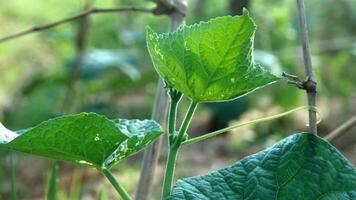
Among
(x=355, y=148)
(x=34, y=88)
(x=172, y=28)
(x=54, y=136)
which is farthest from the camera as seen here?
(x=34, y=88)

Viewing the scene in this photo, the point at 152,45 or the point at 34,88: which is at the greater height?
the point at 34,88

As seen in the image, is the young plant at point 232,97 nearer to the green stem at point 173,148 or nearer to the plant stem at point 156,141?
the green stem at point 173,148

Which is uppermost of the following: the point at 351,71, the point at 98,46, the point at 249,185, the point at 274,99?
the point at 98,46

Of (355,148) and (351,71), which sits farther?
(351,71)

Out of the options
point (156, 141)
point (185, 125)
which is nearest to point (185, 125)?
point (185, 125)

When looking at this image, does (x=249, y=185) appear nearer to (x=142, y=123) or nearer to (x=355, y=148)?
(x=142, y=123)

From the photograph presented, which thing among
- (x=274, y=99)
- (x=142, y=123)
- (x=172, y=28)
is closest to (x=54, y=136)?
(x=142, y=123)

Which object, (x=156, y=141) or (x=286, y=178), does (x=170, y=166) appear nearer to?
(x=286, y=178)
